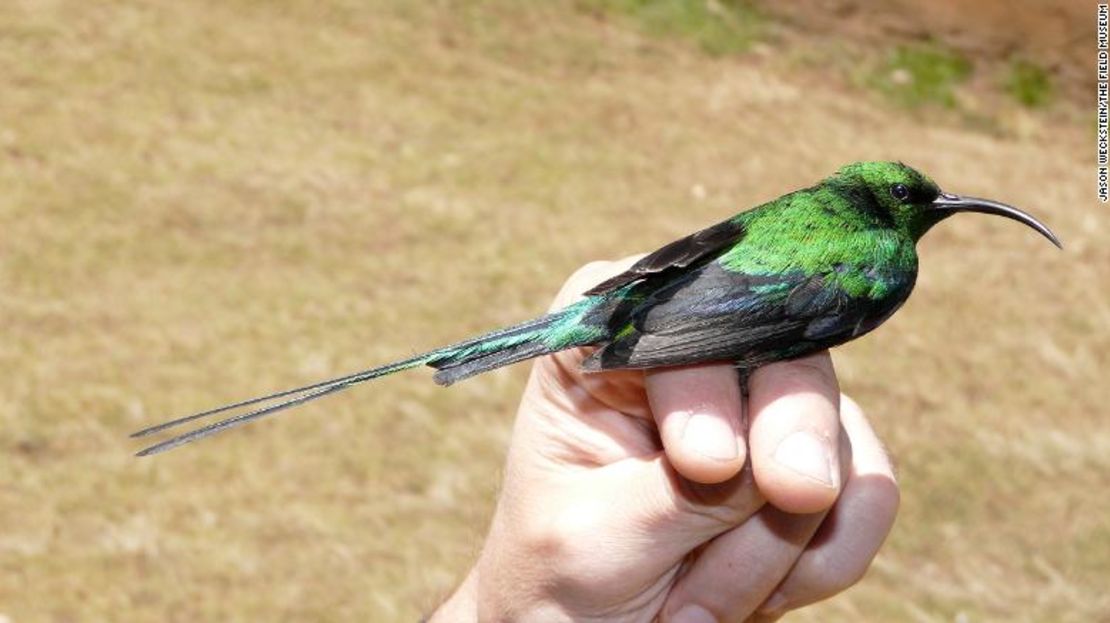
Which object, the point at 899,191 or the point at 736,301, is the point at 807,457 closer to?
the point at 736,301

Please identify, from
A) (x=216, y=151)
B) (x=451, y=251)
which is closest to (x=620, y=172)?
(x=451, y=251)

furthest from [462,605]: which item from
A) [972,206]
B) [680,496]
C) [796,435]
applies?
[972,206]

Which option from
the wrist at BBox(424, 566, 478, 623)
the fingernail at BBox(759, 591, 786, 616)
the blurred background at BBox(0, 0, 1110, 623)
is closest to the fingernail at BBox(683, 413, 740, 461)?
the fingernail at BBox(759, 591, 786, 616)

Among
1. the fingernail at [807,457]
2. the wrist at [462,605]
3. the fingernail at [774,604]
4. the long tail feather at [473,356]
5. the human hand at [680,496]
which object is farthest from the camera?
the wrist at [462,605]

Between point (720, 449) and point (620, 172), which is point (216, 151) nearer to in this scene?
point (620, 172)

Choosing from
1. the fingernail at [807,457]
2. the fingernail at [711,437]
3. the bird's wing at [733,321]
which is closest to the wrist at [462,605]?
the bird's wing at [733,321]

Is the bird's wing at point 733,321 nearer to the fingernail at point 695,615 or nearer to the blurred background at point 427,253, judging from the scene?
the fingernail at point 695,615
